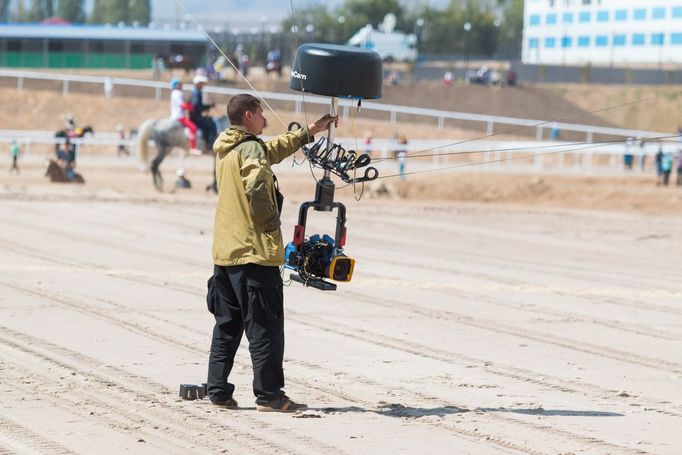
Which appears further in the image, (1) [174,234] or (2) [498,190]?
(2) [498,190]

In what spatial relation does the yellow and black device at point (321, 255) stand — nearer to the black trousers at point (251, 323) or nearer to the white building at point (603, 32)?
the black trousers at point (251, 323)

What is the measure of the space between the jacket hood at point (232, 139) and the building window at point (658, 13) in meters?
79.1

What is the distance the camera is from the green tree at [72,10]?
534 feet

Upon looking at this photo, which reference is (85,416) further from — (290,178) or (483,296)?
(290,178)

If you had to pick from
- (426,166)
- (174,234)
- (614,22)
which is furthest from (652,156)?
(614,22)

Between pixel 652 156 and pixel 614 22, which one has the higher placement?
pixel 614 22

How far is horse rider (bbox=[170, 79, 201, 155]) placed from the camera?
2650 cm

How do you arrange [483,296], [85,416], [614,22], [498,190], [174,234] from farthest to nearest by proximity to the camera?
[614,22] → [498,190] → [174,234] → [483,296] → [85,416]

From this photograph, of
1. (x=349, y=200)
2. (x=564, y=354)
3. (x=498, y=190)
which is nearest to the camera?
(x=564, y=354)

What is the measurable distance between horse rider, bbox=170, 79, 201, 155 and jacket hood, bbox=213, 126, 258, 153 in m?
18.2

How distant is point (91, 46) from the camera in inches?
2955

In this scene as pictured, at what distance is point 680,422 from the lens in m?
8.33

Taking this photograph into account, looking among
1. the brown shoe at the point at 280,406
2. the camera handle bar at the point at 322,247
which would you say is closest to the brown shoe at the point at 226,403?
the brown shoe at the point at 280,406

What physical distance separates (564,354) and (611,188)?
2228 centimetres
